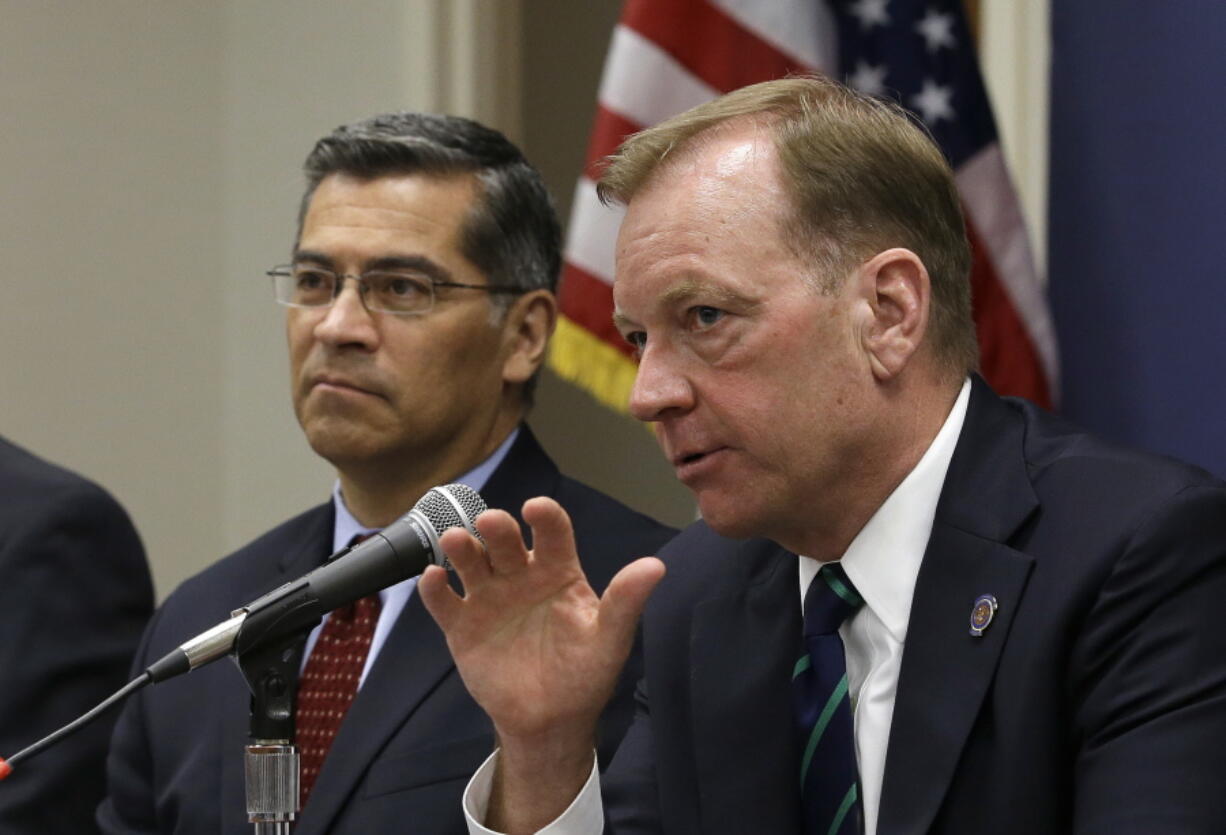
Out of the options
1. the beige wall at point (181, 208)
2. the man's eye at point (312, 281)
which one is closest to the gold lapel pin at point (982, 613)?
the man's eye at point (312, 281)

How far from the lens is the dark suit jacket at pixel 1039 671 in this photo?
1.73 metres

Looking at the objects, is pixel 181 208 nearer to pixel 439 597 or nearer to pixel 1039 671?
pixel 439 597

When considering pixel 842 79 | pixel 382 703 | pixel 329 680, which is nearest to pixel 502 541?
pixel 382 703

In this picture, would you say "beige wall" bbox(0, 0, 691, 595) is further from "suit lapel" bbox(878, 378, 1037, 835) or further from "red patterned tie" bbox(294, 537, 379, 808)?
"suit lapel" bbox(878, 378, 1037, 835)

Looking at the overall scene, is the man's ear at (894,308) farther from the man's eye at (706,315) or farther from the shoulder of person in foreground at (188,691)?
the shoulder of person in foreground at (188,691)

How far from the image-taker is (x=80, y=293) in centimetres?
423

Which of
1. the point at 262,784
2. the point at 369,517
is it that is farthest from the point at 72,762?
the point at 262,784

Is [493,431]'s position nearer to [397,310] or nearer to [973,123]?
[397,310]

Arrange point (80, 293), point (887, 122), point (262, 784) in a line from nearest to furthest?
point (262, 784) < point (887, 122) < point (80, 293)

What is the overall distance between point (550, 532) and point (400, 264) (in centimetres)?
97

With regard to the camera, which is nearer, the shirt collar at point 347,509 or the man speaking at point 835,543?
the man speaking at point 835,543

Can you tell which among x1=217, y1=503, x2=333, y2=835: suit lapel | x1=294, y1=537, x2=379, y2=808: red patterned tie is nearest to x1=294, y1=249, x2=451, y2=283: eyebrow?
x1=217, y1=503, x2=333, y2=835: suit lapel

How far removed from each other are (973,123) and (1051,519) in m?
1.30

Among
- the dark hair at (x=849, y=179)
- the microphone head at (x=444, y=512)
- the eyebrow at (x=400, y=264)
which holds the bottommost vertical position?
the eyebrow at (x=400, y=264)
